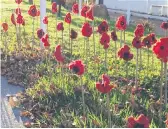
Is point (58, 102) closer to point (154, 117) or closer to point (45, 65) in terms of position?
point (154, 117)

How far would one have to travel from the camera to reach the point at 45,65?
6.37 metres

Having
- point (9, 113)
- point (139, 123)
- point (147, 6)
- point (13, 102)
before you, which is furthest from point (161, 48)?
point (147, 6)

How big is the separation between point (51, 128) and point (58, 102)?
0.86 m

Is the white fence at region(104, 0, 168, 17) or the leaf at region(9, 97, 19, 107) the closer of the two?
the leaf at region(9, 97, 19, 107)

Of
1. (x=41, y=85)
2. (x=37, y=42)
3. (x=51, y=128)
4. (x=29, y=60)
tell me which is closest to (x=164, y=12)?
(x=37, y=42)

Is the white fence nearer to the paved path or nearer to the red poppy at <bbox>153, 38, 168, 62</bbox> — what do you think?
the paved path

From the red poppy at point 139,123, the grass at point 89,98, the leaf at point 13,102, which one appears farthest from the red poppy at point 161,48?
the leaf at point 13,102

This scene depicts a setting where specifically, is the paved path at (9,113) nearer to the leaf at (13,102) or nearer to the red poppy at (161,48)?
the leaf at (13,102)

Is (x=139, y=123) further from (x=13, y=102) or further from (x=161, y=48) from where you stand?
(x=13, y=102)

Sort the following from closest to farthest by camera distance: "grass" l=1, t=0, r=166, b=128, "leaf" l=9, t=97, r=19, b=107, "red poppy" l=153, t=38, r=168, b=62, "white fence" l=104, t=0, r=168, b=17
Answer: "red poppy" l=153, t=38, r=168, b=62
"grass" l=1, t=0, r=166, b=128
"leaf" l=9, t=97, r=19, b=107
"white fence" l=104, t=0, r=168, b=17

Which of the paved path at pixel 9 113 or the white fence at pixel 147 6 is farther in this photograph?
the white fence at pixel 147 6

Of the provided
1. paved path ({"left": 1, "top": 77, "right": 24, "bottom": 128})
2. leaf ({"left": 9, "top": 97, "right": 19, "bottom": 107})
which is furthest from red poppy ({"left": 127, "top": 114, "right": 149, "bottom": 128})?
leaf ({"left": 9, "top": 97, "right": 19, "bottom": 107})

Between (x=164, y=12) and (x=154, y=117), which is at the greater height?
(x=164, y=12)

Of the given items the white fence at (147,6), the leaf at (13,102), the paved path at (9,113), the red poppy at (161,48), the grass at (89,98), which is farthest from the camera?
the white fence at (147,6)
